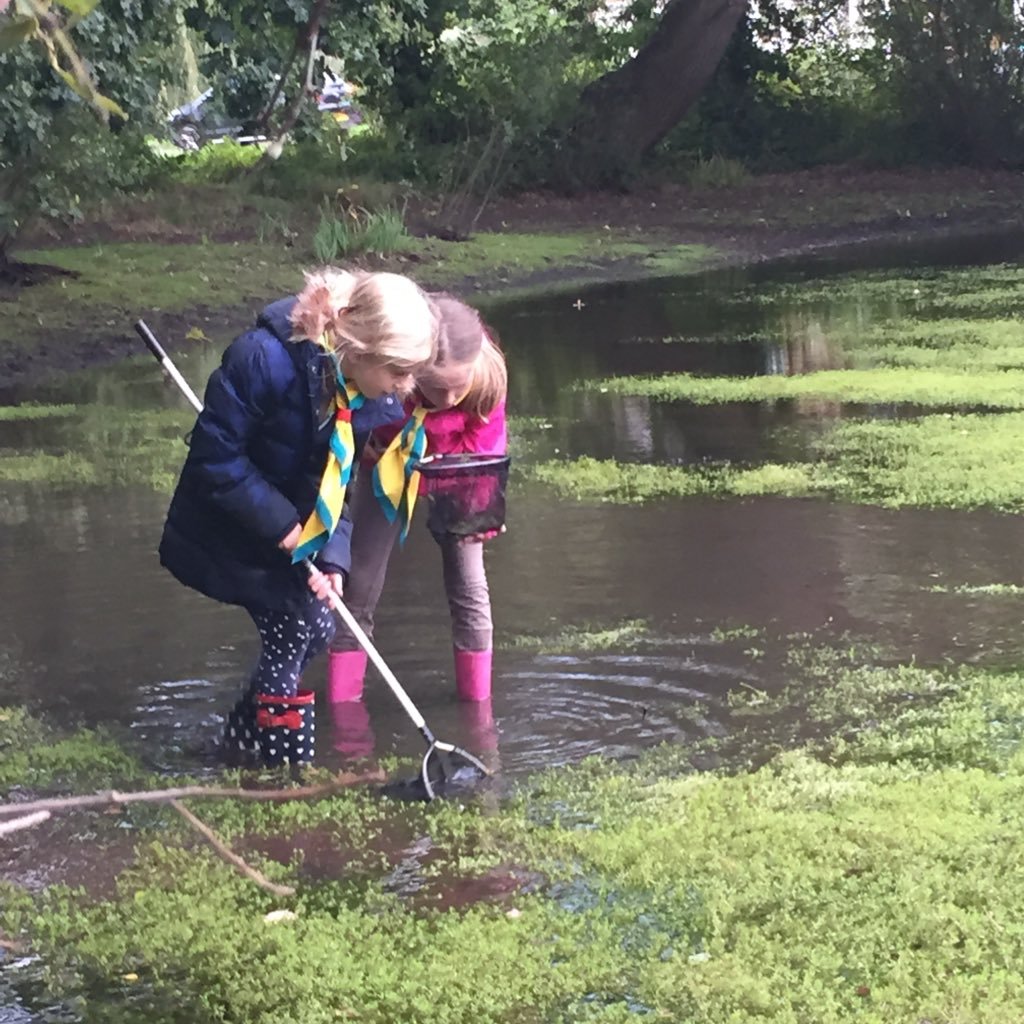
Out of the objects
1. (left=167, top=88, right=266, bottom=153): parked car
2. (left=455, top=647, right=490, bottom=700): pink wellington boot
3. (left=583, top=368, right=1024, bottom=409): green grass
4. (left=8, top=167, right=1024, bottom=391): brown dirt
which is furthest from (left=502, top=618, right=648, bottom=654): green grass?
(left=167, top=88, right=266, bottom=153): parked car

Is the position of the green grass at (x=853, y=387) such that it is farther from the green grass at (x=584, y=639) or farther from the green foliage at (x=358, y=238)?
the green foliage at (x=358, y=238)

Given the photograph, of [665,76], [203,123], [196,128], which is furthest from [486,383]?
[196,128]

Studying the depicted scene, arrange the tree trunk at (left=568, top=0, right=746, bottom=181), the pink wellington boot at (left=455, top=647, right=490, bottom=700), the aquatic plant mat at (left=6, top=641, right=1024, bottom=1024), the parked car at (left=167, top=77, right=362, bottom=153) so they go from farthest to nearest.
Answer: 1. the parked car at (left=167, top=77, right=362, bottom=153)
2. the tree trunk at (left=568, top=0, right=746, bottom=181)
3. the pink wellington boot at (left=455, top=647, right=490, bottom=700)
4. the aquatic plant mat at (left=6, top=641, right=1024, bottom=1024)

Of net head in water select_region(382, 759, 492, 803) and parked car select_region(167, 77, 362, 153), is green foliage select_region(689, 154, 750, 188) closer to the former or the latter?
parked car select_region(167, 77, 362, 153)

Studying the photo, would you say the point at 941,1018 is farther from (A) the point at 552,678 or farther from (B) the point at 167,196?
(B) the point at 167,196

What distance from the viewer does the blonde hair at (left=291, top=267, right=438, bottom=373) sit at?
4.50 meters

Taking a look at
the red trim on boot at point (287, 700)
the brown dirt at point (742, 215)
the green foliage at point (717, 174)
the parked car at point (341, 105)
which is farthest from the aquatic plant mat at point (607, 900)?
the parked car at point (341, 105)

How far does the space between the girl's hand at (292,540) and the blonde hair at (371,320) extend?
473 mm

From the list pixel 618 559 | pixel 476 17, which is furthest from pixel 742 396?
pixel 476 17

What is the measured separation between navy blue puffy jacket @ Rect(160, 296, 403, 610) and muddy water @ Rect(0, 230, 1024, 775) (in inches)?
22.4

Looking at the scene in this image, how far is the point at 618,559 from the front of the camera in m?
7.19

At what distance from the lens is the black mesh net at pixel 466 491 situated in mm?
5148

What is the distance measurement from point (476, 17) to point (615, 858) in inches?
803

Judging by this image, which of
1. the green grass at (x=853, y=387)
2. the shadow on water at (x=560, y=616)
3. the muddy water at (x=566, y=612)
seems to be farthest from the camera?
the green grass at (x=853, y=387)
